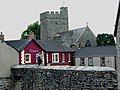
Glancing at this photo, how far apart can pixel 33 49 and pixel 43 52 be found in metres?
2.13

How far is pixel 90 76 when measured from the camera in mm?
14148

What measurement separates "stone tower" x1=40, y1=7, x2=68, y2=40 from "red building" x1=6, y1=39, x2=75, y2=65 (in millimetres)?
19339

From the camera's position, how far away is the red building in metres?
31.3

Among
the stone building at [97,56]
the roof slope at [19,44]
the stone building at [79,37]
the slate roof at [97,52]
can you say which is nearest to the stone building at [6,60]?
the roof slope at [19,44]

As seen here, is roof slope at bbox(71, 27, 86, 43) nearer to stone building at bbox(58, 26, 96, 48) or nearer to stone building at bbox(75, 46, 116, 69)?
stone building at bbox(58, 26, 96, 48)

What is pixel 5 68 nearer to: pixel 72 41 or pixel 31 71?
pixel 31 71

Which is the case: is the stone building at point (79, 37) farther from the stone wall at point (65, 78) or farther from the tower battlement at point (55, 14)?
the stone wall at point (65, 78)

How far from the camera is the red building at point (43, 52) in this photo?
1234 inches

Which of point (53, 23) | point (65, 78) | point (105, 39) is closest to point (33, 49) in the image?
point (65, 78)

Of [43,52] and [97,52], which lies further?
[97,52]

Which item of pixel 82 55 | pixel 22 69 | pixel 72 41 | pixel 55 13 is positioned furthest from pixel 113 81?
pixel 55 13

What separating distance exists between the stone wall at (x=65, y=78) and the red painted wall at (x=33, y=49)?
9469mm

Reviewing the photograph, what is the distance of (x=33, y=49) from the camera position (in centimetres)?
3331

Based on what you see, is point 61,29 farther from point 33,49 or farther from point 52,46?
point 33,49
